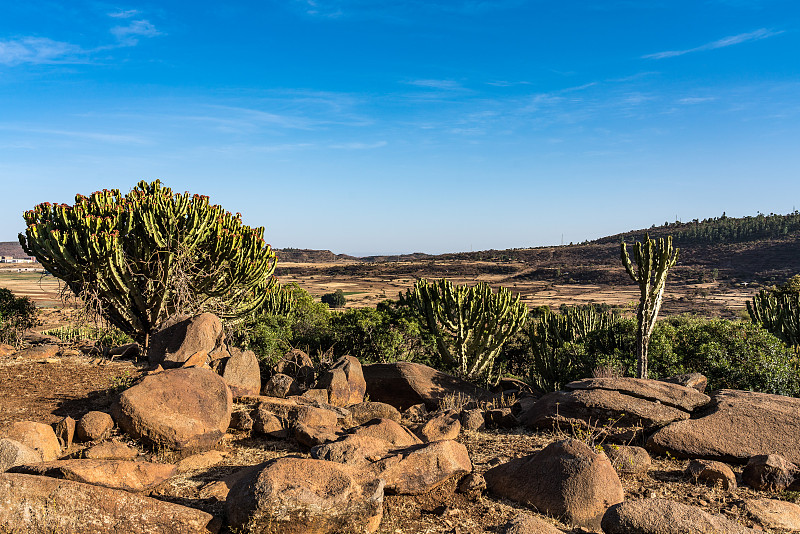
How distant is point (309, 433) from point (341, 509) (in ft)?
8.15

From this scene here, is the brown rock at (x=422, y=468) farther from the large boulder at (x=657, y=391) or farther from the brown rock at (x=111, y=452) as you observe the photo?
the large boulder at (x=657, y=391)

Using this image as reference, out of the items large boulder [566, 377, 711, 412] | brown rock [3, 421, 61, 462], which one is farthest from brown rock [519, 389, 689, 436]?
brown rock [3, 421, 61, 462]

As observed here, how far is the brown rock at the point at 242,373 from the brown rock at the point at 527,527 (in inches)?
233

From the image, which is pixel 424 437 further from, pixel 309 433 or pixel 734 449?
pixel 734 449

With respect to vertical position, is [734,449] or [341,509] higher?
[341,509]

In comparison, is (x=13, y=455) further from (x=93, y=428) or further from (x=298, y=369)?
(x=298, y=369)

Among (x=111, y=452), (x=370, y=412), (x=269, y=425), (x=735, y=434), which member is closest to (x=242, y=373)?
(x=269, y=425)

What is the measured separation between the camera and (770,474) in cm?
645

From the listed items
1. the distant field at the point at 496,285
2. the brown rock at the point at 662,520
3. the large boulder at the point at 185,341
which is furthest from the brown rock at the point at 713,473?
the distant field at the point at 496,285

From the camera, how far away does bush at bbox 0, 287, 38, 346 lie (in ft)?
44.4

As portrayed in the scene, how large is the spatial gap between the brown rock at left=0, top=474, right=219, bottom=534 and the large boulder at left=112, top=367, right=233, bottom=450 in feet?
6.64

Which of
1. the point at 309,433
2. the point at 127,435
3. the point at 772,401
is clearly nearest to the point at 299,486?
the point at 309,433

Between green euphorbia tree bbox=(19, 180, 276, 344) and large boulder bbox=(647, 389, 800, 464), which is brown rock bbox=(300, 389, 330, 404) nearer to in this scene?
green euphorbia tree bbox=(19, 180, 276, 344)

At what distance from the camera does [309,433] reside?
23.7 feet
